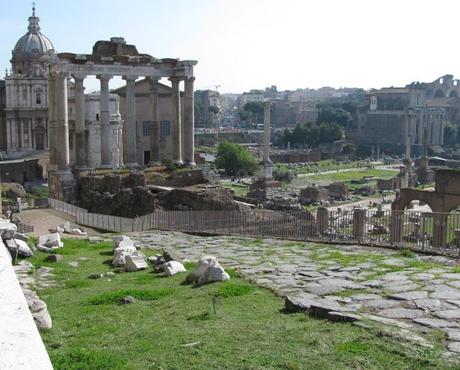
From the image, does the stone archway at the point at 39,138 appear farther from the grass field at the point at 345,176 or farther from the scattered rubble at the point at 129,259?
the scattered rubble at the point at 129,259

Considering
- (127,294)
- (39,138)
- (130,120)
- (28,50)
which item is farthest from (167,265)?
(28,50)

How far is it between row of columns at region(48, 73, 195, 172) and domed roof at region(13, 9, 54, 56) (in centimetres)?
3111

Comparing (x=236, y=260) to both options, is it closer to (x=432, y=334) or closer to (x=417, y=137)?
(x=432, y=334)

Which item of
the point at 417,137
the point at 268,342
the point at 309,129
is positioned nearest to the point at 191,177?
the point at 268,342

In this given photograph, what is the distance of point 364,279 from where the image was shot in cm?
746

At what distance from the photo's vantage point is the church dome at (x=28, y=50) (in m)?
52.9

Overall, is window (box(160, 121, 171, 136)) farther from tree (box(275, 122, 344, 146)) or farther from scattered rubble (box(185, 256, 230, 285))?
tree (box(275, 122, 344, 146))

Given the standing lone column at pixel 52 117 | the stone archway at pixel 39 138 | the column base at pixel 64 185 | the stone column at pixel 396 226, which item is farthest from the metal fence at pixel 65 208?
the stone archway at pixel 39 138

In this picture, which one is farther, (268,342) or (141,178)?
(141,178)

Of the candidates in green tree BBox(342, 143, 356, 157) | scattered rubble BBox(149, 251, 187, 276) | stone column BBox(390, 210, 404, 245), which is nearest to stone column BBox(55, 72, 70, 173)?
stone column BBox(390, 210, 404, 245)

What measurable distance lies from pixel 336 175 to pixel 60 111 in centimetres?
4771

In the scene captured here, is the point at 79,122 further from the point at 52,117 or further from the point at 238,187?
the point at 238,187

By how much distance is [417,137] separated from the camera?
101m

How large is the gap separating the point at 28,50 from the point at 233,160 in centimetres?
2083
